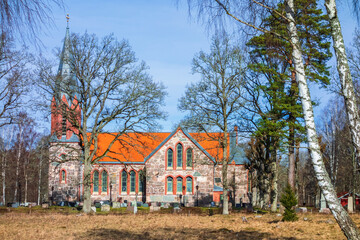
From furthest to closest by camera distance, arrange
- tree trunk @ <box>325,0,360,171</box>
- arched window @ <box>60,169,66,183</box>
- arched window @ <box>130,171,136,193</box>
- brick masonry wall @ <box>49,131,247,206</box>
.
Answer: arched window @ <box>60,169,66,183</box> < arched window @ <box>130,171,136,193</box> < brick masonry wall @ <box>49,131,247,206</box> < tree trunk @ <box>325,0,360,171</box>

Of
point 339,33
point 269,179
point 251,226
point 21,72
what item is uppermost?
point 21,72

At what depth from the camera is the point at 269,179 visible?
102ft

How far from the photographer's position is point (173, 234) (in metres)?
15.0

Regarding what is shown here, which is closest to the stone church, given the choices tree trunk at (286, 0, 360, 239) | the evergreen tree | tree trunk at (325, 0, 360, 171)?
the evergreen tree

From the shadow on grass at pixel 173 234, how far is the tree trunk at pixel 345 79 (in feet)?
26.0

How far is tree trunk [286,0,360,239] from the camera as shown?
6.98m

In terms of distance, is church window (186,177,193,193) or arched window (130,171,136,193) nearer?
church window (186,177,193,193)

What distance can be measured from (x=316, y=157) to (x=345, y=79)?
145cm

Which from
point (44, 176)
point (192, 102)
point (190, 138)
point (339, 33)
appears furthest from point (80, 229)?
point (44, 176)

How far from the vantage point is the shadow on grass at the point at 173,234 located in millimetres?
14406

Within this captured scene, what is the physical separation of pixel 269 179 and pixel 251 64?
9.28m

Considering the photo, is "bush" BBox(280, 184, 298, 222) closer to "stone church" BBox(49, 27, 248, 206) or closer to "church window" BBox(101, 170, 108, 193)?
"stone church" BBox(49, 27, 248, 206)

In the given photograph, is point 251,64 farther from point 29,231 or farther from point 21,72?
point 29,231

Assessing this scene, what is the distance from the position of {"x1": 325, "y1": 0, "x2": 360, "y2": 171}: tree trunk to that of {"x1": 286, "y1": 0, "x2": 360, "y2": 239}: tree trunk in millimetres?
604
